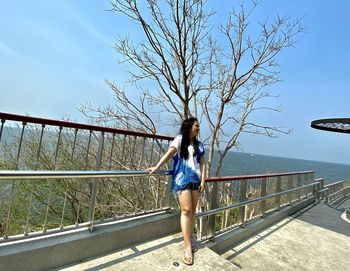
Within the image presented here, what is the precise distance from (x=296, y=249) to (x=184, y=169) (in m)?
3.09

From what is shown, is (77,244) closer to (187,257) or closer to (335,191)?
(187,257)

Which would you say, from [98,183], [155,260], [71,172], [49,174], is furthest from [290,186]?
[49,174]

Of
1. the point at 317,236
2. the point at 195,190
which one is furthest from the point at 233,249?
the point at 317,236

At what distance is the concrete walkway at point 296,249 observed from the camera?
404cm

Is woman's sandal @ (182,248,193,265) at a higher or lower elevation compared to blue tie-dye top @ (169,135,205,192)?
lower

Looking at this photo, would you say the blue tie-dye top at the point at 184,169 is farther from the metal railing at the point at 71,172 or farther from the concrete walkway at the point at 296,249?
the concrete walkway at the point at 296,249

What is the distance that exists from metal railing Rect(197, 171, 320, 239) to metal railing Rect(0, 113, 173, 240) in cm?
81

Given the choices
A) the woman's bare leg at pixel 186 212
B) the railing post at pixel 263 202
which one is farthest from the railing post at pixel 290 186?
the woman's bare leg at pixel 186 212

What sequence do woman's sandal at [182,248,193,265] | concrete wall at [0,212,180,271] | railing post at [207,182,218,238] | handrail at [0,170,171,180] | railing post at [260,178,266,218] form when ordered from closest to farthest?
handrail at [0,170,171,180]
concrete wall at [0,212,180,271]
woman's sandal at [182,248,193,265]
railing post at [207,182,218,238]
railing post at [260,178,266,218]

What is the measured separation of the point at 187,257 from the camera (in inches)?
113

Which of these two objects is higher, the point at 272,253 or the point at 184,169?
the point at 184,169

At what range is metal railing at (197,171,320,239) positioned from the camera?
13.2 ft

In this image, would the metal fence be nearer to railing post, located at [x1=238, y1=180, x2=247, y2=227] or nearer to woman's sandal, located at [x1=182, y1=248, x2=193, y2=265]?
railing post, located at [x1=238, y1=180, x2=247, y2=227]

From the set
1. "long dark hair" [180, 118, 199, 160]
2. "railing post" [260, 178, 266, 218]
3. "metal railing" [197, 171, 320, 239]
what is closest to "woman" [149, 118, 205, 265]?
"long dark hair" [180, 118, 199, 160]
